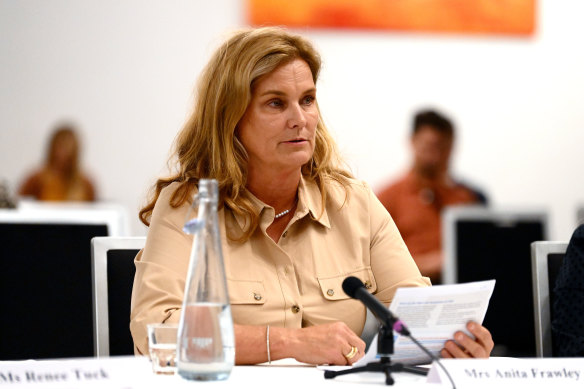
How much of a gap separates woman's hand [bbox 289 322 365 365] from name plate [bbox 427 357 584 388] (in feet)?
0.88

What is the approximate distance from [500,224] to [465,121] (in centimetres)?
283

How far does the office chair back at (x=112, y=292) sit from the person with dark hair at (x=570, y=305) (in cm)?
95

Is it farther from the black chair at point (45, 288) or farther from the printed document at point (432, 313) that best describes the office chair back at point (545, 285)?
the black chair at point (45, 288)

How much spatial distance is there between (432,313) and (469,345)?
0.56 feet

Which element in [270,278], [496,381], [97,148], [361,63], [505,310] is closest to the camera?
[496,381]

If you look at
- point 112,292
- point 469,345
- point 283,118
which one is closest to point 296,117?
point 283,118

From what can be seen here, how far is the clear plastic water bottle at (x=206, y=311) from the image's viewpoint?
4.10 feet

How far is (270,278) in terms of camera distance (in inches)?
73.9

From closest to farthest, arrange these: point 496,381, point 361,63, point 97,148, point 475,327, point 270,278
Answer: point 496,381 < point 475,327 < point 270,278 < point 97,148 < point 361,63

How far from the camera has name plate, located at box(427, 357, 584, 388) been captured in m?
1.28

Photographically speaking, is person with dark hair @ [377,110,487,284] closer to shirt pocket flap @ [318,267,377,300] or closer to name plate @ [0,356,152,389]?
shirt pocket flap @ [318,267,377,300]

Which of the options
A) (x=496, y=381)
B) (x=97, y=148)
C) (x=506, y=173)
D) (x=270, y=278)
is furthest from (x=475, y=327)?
(x=506, y=173)

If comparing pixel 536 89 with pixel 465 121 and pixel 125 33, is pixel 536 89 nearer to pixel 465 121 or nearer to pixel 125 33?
pixel 465 121

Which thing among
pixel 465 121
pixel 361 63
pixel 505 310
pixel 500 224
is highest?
pixel 361 63
